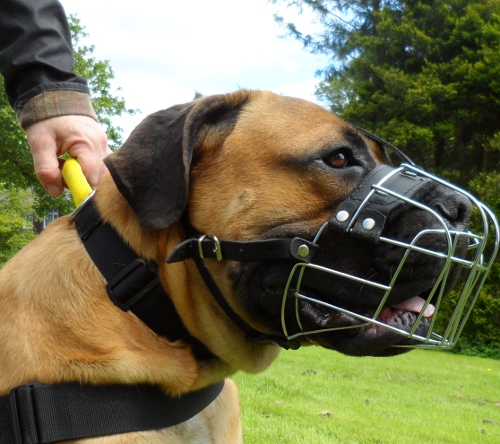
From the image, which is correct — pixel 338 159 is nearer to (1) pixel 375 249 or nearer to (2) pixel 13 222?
(1) pixel 375 249

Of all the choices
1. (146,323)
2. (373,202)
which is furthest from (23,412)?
(373,202)

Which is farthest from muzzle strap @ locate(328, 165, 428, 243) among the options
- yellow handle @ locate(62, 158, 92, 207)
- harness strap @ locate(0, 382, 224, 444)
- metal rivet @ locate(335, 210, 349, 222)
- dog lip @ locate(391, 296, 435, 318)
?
yellow handle @ locate(62, 158, 92, 207)

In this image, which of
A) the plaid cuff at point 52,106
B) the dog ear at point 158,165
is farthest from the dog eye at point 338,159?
the plaid cuff at point 52,106

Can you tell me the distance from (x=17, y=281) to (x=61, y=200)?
683 inches

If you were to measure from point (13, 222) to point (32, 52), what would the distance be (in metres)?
22.8

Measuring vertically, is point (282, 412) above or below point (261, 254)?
below

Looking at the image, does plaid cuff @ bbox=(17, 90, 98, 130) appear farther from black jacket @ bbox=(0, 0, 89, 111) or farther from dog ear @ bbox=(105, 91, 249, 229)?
dog ear @ bbox=(105, 91, 249, 229)

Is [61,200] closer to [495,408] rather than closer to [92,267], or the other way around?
[495,408]

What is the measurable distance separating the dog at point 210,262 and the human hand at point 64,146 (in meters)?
0.32

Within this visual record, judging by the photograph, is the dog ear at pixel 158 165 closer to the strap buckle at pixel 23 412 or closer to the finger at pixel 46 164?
the finger at pixel 46 164

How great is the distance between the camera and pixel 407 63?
2006 centimetres

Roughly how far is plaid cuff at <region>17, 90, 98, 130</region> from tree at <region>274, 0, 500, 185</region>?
16.6 m

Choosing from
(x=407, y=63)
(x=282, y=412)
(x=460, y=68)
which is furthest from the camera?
(x=407, y=63)

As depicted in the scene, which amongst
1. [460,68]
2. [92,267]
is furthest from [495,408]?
[460,68]
